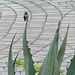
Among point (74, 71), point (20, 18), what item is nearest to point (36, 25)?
point (20, 18)

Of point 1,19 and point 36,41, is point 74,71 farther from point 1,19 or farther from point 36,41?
point 1,19

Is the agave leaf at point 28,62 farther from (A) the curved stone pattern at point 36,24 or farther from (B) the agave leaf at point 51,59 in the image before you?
(A) the curved stone pattern at point 36,24

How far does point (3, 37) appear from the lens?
626 centimetres

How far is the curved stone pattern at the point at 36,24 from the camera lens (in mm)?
5430

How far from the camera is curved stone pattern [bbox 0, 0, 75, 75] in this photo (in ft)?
17.8

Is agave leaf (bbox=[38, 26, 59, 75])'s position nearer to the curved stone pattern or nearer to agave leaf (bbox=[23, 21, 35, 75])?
agave leaf (bbox=[23, 21, 35, 75])

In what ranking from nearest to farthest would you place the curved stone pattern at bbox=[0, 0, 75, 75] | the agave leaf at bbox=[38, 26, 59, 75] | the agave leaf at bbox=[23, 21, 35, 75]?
the agave leaf at bbox=[38, 26, 59, 75]
the agave leaf at bbox=[23, 21, 35, 75]
the curved stone pattern at bbox=[0, 0, 75, 75]

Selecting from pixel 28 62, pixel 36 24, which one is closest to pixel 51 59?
pixel 28 62

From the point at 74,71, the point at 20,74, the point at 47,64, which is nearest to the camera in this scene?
the point at 47,64

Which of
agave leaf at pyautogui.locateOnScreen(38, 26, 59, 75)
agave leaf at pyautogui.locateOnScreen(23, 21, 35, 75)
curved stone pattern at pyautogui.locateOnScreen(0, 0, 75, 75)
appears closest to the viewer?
agave leaf at pyautogui.locateOnScreen(38, 26, 59, 75)

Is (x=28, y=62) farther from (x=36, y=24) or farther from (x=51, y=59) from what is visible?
(x=36, y=24)

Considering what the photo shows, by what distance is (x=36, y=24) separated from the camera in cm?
706

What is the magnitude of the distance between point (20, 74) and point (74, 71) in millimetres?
2474

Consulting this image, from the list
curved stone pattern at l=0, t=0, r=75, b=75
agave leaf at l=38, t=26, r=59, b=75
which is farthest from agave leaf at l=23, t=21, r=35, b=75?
curved stone pattern at l=0, t=0, r=75, b=75
